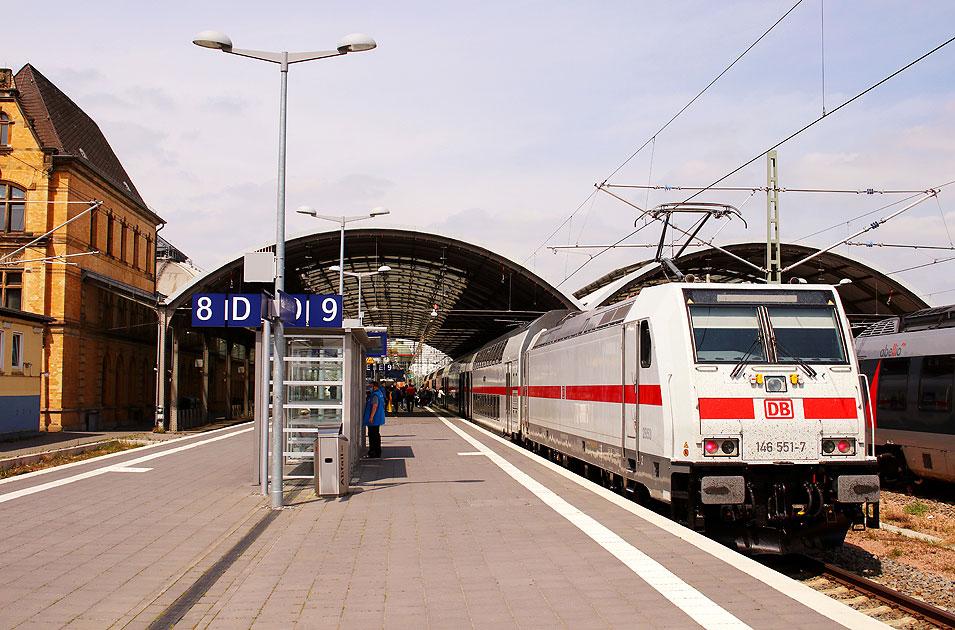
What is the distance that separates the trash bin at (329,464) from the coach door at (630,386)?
13.4ft

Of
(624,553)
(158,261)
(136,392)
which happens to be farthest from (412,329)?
(624,553)

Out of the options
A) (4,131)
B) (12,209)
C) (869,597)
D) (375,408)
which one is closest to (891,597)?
(869,597)

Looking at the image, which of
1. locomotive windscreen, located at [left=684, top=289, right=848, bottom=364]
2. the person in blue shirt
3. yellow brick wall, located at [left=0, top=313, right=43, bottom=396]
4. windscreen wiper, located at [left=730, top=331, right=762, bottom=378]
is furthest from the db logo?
yellow brick wall, located at [left=0, top=313, right=43, bottom=396]

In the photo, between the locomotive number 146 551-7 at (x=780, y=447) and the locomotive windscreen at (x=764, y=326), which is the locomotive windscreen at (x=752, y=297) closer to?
the locomotive windscreen at (x=764, y=326)

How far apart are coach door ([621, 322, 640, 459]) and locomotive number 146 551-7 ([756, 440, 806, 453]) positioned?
74.4 inches

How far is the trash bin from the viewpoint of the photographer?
12.8m

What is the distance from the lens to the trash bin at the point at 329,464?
12766 mm

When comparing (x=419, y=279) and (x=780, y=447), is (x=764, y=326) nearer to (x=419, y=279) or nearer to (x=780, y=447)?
(x=780, y=447)

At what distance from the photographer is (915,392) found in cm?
1568

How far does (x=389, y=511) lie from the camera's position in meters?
11.6

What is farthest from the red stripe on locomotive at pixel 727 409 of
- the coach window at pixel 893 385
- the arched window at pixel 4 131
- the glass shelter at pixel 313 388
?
the arched window at pixel 4 131

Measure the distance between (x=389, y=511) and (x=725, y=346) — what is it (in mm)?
4721

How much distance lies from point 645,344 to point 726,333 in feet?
3.42

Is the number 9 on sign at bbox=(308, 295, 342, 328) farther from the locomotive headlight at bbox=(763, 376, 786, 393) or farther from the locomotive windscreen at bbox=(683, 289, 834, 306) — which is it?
the locomotive headlight at bbox=(763, 376, 786, 393)
